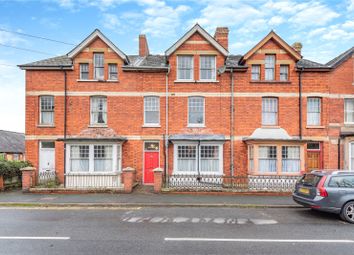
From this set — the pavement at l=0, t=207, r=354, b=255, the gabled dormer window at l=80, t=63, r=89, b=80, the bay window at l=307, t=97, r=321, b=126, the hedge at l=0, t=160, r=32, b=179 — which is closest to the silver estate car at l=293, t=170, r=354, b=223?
the pavement at l=0, t=207, r=354, b=255

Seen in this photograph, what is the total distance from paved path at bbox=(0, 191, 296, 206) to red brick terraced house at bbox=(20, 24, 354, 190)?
175 inches

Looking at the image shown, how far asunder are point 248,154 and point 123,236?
12984 mm

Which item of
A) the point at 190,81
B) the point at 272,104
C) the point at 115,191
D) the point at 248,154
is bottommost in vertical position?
the point at 115,191

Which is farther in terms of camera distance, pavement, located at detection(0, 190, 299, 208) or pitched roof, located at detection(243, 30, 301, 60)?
pitched roof, located at detection(243, 30, 301, 60)

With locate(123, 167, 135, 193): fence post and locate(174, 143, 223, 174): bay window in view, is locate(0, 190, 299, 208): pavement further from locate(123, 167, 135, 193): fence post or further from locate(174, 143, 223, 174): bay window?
locate(174, 143, 223, 174): bay window

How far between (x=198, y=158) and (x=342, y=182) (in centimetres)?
985

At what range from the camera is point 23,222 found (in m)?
9.22

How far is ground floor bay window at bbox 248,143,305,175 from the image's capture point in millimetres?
18000

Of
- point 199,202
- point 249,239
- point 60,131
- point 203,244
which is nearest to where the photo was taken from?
point 203,244

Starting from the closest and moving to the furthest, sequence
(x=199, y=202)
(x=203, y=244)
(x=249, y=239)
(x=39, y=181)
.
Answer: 1. (x=203, y=244)
2. (x=249, y=239)
3. (x=199, y=202)
4. (x=39, y=181)

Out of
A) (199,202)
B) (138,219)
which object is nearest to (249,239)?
(138,219)

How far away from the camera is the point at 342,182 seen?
989cm

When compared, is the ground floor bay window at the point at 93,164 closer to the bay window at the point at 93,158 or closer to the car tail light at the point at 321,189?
the bay window at the point at 93,158

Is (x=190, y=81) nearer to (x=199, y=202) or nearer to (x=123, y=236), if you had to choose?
(x=199, y=202)
